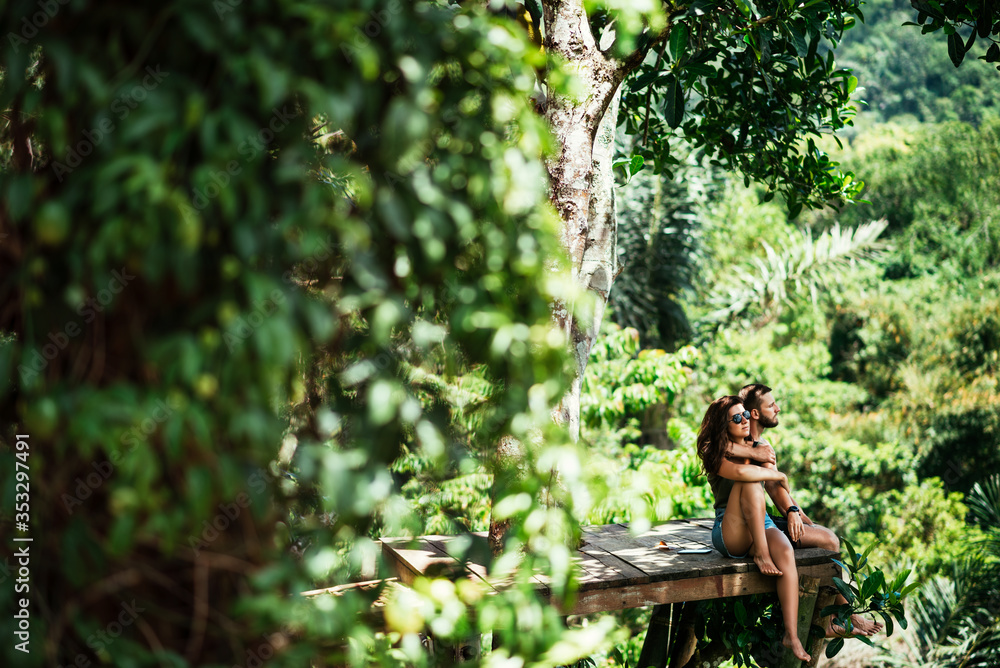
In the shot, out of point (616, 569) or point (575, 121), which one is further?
point (616, 569)

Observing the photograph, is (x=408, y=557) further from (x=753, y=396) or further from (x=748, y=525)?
(x=753, y=396)

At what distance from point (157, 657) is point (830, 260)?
35.8 ft

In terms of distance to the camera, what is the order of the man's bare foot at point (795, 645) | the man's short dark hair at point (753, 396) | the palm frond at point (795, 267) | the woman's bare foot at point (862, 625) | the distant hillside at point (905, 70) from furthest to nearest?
the distant hillside at point (905, 70), the palm frond at point (795, 267), the man's short dark hair at point (753, 396), the woman's bare foot at point (862, 625), the man's bare foot at point (795, 645)

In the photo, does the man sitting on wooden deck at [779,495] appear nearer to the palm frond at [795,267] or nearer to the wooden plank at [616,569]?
the wooden plank at [616,569]

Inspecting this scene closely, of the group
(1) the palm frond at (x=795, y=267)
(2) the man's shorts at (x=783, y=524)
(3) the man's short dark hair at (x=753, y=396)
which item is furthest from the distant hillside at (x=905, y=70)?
(2) the man's shorts at (x=783, y=524)

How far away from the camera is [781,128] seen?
4246mm

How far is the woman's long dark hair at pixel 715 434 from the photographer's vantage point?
3479 mm

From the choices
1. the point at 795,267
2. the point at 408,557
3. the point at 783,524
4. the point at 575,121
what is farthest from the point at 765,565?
the point at 795,267

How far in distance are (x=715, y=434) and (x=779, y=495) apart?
506mm

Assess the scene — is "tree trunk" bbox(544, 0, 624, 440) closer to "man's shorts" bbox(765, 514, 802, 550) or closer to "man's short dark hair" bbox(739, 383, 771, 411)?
"man's short dark hair" bbox(739, 383, 771, 411)

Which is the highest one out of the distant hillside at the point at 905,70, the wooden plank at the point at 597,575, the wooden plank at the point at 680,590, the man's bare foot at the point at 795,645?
the distant hillside at the point at 905,70

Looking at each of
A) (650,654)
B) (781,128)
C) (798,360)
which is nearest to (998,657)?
(650,654)

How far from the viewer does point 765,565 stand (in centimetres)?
323

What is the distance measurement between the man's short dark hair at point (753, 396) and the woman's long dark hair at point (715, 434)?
0.52 ft
